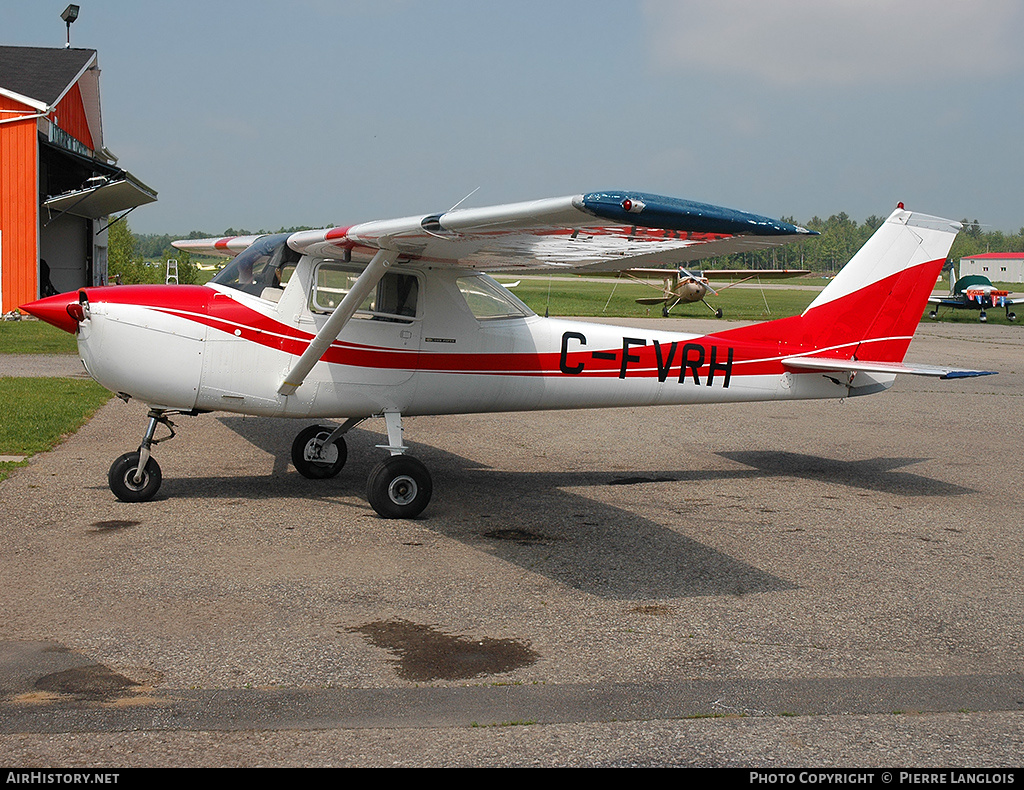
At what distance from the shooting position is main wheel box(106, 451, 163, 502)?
7.64 meters

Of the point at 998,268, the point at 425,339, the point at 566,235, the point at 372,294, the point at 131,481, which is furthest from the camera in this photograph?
the point at 998,268

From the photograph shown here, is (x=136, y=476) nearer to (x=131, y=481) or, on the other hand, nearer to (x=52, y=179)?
(x=131, y=481)

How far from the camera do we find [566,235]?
6.05 m

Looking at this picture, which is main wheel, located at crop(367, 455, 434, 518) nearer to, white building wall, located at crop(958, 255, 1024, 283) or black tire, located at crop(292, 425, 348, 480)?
black tire, located at crop(292, 425, 348, 480)

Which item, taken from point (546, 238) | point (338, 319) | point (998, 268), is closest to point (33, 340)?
point (338, 319)

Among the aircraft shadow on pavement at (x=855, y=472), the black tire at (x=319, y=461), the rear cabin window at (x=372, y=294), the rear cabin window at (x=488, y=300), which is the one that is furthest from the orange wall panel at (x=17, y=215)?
the aircraft shadow on pavement at (x=855, y=472)

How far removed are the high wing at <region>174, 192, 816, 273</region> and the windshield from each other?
0.49 feet

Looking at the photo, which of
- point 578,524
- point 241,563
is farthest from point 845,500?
point 241,563

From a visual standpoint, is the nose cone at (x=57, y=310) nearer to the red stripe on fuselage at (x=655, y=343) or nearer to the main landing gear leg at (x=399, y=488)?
the red stripe on fuselage at (x=655, y=343)

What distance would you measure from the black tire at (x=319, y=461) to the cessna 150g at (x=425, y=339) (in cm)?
2

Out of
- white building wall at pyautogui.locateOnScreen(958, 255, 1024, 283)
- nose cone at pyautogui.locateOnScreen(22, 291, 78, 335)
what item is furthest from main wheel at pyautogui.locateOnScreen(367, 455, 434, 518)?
white building wall at pyautogui.locateOnScreen(958, 255, 1024, 283)

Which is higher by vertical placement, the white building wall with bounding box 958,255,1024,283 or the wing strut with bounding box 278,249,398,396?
the white building wall with bounding box 958,255,1024,283

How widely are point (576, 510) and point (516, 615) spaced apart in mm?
2666

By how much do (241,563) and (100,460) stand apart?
13.1ft
